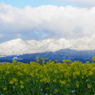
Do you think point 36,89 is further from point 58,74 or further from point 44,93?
point 58,74

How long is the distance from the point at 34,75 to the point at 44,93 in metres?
0.91

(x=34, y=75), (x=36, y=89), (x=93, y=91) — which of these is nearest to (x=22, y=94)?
(x=36, y=89)

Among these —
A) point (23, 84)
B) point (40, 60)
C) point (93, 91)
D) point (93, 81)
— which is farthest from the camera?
point (40, 60)

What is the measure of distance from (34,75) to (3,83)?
1.17 metres

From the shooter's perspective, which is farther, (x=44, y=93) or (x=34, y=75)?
(x=34, y=75)

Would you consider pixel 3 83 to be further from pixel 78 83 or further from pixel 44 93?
pixel 78 83

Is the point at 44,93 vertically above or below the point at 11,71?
below

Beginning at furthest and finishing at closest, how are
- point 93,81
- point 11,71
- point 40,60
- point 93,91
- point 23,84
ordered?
point 40,60, point 11,71, point 23,84, point 93,81, point 93,91

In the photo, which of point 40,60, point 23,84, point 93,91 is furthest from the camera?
point 40,60

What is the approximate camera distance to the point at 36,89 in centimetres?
707

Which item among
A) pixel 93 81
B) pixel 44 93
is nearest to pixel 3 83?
pixel 44 93

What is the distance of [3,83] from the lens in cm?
774

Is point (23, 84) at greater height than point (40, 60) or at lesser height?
lesser

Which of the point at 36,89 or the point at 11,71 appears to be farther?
the point at 11,71
